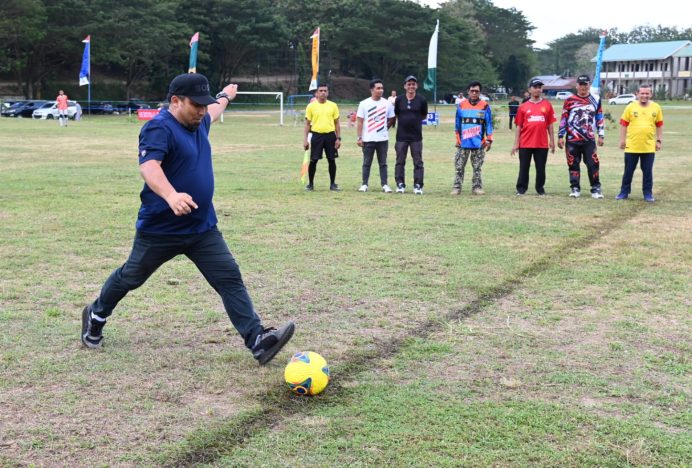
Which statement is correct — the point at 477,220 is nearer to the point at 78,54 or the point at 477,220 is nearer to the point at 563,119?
the point at 563,119

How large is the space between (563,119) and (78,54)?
51965 mm

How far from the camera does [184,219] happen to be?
480cm

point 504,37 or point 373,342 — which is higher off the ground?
point 504,37

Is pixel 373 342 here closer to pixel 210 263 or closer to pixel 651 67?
pixel 210 263

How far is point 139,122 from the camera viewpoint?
40438mm

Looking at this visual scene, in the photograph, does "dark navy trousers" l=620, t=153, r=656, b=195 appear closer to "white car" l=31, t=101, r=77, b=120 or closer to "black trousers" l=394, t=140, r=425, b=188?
"black trousers" l=394, t=140, r=425, b=188

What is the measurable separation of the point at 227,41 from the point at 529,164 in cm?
5706

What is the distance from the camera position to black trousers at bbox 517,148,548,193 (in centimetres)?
1270

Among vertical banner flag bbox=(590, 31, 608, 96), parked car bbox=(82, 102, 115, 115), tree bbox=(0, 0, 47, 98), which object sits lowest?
parked car bbox=(82, 102, 115, 115)

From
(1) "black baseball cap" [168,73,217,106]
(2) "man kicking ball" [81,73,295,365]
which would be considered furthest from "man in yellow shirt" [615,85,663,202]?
(1) "black baseball cap" [168,73,217,106]

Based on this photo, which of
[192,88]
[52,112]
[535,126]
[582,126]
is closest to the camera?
[192,88]

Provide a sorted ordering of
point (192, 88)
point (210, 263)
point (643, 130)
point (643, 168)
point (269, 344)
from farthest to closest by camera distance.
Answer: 1. point (643, 168)
2. point (643, 130)
3. point (210, 263)
4. point (269, 344)
5. point (192, 88)

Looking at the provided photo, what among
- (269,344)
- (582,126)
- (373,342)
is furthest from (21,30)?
(269,344)

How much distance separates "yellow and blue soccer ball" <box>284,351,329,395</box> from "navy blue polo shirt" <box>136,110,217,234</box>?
1.09m
